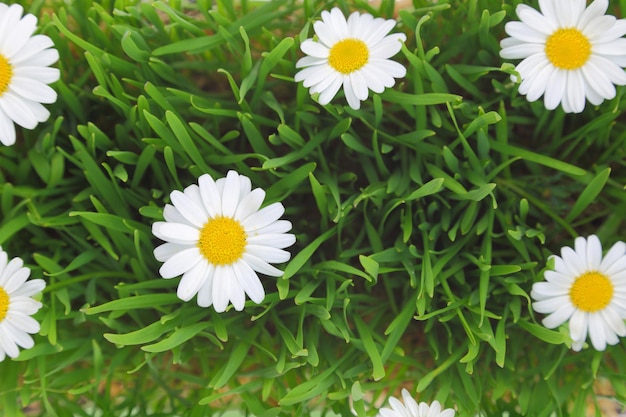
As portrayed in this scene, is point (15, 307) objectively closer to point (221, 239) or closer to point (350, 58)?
point (221, 239)

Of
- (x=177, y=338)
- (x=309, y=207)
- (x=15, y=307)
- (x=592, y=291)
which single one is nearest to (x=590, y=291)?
(x=592, y=291)

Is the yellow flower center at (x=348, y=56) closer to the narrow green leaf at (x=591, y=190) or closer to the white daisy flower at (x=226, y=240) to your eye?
Answer: the white daisy flower at (x=226, y=240)

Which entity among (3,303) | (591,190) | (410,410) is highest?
(591,190)

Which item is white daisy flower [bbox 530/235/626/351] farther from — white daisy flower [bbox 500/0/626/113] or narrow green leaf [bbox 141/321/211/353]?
narrow green leaf [bbox 141/321/211/353]

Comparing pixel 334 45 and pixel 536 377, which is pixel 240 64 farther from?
pixel 536 377

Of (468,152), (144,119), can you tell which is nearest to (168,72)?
(144,119)

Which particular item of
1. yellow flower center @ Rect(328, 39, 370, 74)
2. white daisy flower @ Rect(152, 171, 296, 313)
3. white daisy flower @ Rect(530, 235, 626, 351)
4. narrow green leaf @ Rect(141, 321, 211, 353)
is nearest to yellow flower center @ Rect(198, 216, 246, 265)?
white daisy flower @ Rect(152, 171, 296, 313)
